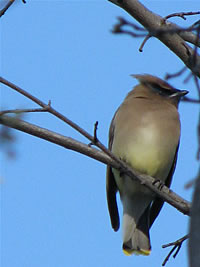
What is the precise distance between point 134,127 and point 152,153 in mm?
289

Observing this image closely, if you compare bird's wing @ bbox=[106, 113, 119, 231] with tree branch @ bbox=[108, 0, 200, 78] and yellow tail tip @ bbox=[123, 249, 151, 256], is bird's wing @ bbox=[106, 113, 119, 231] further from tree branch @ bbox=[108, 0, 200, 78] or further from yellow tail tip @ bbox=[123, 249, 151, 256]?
tree branch @ bbox=[108, 0, 200, 78]

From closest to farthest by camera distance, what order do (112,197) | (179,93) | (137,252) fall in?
(137,252) → (112,197) → (179,93)

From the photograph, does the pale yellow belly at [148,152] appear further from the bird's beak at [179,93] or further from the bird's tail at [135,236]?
the bird's beak at [179,93]

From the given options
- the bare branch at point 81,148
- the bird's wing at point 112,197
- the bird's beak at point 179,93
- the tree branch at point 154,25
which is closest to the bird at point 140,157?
the bird's wing at point 112,197

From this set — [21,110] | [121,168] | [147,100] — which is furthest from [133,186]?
[21,110]

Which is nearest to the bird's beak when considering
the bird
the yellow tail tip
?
the bird

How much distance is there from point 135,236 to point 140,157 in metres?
0.74

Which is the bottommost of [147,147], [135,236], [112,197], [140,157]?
[135,236]

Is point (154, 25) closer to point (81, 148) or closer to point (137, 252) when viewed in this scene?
point (81, 148)

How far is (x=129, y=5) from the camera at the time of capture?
366cm

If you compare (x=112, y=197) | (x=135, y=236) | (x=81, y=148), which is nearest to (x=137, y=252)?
(x=135, y=236)

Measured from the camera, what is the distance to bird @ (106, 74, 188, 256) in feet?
16.7

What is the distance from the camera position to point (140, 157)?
16.5 feet

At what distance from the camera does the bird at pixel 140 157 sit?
5.10m
